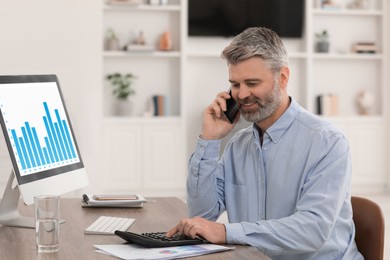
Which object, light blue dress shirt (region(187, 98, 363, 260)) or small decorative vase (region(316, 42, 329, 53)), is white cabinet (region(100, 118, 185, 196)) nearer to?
small decorative vase (region(316, 42, 329, 53))

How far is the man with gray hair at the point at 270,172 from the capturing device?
84.0 inches

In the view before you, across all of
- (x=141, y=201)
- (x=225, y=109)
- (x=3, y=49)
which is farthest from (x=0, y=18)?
(x=225, y=109)

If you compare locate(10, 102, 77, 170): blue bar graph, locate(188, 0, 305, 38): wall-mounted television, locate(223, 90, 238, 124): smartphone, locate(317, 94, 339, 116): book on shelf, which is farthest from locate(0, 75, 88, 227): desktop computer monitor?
locate(317, 94, 339, 116): book on shelf

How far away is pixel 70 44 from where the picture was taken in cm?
589

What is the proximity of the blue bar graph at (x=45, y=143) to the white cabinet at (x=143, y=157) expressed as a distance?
4938mm

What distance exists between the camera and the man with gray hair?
7.00 feet

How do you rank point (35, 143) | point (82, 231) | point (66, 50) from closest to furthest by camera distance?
point (82, 231)
point (35, 143)
point (66, 50)

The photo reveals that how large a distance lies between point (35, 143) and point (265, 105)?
746mm

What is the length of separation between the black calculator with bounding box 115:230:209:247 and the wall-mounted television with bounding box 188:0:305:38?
5987 mm

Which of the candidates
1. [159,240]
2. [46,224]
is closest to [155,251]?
[159,240]

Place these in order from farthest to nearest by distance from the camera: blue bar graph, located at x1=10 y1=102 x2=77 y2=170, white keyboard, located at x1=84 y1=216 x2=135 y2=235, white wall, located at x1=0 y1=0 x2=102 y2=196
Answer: white wall, located at x1=0 y1=0 x2=102 y2=196 → blue bar graph, located at x1=10 y1=102 x2=77 y2=170 → white keyboard, located at x1=84 y1=216 x2=135 y2=235

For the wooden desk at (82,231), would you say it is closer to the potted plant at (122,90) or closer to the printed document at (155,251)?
the printed document at (155,251)

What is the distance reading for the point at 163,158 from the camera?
7777 millimetres

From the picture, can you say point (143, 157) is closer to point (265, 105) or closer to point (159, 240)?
point (265, 105)
